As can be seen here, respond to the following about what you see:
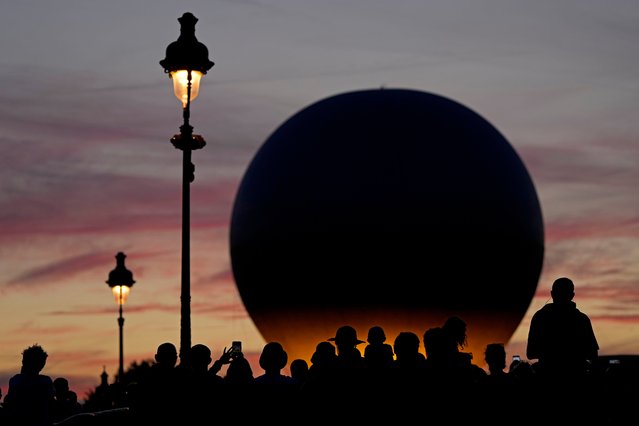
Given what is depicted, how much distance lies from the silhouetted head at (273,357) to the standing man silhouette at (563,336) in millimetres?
2233

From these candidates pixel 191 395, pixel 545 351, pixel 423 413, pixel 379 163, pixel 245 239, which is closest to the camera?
pixel 423 413

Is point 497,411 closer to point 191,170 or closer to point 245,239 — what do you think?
point 191,170

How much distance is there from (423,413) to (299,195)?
25.3 metres

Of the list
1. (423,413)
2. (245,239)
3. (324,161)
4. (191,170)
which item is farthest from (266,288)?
(423,413)

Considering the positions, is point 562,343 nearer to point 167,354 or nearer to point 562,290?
point 562,290

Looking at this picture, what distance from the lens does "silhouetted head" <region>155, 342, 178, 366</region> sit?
1166cm

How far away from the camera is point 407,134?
116 feet

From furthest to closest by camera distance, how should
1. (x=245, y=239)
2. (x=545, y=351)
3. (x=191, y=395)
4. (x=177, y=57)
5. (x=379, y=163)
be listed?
(x=245, y=239)
(x=379, y=163)
(x=177, y=57)
(x=545, y=351)
(x=191, y=395)

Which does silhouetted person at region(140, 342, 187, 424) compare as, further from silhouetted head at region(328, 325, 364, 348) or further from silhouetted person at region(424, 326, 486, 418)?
silhouetted person at region(424, 326, 486, 418)

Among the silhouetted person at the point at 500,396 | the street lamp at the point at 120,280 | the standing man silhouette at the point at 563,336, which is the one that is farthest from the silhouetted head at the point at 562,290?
the street lamp at the point at 120,280

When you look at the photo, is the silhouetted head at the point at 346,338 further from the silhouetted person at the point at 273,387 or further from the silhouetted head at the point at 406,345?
the silhouetted head at the point at 406,345

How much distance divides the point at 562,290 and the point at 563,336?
0.41 m

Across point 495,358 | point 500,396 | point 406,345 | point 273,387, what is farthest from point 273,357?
point 495,358

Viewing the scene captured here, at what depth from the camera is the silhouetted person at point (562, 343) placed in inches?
477
